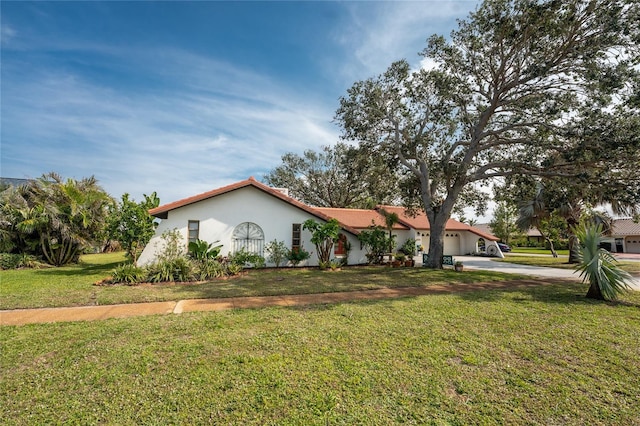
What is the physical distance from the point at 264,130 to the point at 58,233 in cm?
1230

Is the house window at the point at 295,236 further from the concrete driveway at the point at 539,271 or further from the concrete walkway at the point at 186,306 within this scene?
the concrete driveway at the point at 539,271

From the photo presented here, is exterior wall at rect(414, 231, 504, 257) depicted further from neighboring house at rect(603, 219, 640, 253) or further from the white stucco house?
neighboring house at rect(603, 219, 640, 253)

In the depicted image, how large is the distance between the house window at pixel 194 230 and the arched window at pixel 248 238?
176 cm

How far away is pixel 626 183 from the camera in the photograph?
1270 centimetres

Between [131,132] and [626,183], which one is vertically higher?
[131,132]

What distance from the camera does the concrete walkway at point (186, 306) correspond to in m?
6.62

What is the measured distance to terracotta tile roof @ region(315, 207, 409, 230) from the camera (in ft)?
85.9

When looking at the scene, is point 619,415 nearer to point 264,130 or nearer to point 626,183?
point 626,183

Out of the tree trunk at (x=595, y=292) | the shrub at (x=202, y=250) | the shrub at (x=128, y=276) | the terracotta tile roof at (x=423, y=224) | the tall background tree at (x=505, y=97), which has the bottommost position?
the tree trunk at (x=595, y=292)

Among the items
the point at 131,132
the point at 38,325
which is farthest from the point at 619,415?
the point at 131,132

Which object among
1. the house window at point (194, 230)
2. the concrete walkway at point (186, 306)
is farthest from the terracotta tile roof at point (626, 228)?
the house window at point (194, 230)

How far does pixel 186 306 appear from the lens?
304 inches

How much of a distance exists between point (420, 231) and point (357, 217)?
7046 millimetres

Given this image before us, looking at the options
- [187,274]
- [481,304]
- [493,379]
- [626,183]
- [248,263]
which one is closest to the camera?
[493,379]
